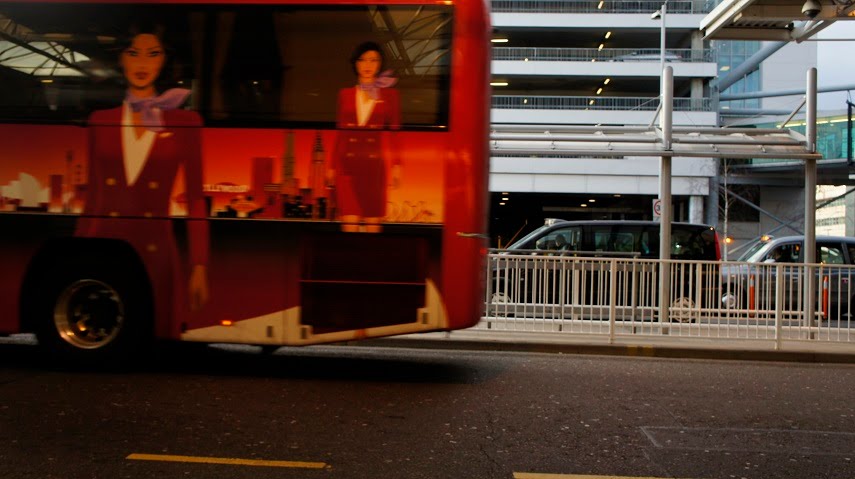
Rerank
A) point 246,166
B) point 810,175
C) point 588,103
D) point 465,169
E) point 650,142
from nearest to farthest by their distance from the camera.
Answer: point 465,169
point 246,166
point 810,175
point 650,142
point 588,103

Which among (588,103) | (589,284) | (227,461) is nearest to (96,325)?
(227,461)

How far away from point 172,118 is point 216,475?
4026 millimetres

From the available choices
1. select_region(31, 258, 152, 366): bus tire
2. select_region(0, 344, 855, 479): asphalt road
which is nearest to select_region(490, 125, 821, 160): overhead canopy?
select_region(0, 344, 855, 479): asphalt road

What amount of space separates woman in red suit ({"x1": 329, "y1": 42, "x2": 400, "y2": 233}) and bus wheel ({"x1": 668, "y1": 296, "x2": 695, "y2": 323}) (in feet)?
18.4

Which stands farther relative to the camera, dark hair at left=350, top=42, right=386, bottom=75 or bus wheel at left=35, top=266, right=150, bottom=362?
bus wheel at left=35, top=266, right=150, bottom=362

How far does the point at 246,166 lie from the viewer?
7.26 metres

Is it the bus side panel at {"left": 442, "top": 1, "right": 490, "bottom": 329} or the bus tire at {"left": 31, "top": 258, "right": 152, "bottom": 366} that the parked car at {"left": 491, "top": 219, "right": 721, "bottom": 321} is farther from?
the bus tire at {"left": 31, "top": 258, "right": 152, "bottom": 366}

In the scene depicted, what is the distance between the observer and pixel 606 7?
43.8 metres

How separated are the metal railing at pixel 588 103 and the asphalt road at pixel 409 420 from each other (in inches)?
1388

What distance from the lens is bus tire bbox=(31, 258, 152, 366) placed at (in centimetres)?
756

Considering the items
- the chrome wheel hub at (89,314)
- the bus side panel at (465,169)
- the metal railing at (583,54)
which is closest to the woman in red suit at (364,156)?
the bus side panel at (465,169)

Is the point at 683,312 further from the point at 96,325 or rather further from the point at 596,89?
the point at 596,89

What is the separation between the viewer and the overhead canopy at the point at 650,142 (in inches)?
497

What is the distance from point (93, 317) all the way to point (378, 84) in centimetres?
373
